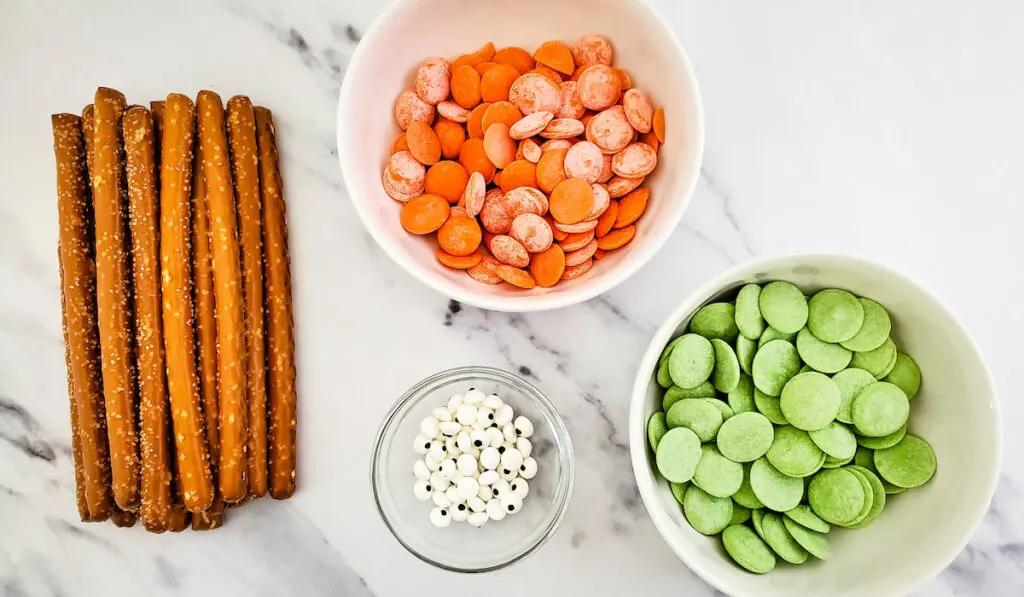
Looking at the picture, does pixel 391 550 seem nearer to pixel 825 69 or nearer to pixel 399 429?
pixel 399 429

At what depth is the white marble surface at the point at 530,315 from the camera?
889 millimetres

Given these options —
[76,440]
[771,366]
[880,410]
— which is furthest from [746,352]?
[76,440]

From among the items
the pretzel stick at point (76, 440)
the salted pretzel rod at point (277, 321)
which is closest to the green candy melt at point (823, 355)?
the salted pretzel rod at point (277, 321)

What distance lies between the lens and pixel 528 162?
0.80 meters

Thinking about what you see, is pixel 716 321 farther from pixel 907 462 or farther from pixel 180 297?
pixel 180 297

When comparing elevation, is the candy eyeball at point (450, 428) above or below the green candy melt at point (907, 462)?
below

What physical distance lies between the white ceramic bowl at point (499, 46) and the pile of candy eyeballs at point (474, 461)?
161 mm

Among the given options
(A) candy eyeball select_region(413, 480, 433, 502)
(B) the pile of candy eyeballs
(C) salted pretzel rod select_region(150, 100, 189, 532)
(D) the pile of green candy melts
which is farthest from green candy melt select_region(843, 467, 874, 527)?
(C) salted pretzel rod select_region(150, 100, 189, 532)

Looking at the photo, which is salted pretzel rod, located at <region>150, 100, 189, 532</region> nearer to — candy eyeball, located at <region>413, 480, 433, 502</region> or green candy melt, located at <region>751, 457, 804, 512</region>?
candy eyeball, located at <region>413, 480, 433, 502</region>

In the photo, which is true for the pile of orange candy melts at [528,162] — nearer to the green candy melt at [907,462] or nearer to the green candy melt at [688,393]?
the green candy melt at [688,393]

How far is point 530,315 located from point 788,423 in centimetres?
31

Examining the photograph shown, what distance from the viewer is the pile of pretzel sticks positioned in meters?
0.83

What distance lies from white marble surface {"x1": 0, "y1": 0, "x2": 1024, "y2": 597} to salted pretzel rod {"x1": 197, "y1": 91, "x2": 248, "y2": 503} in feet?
0.28

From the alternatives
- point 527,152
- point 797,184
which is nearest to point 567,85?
point 527,152
